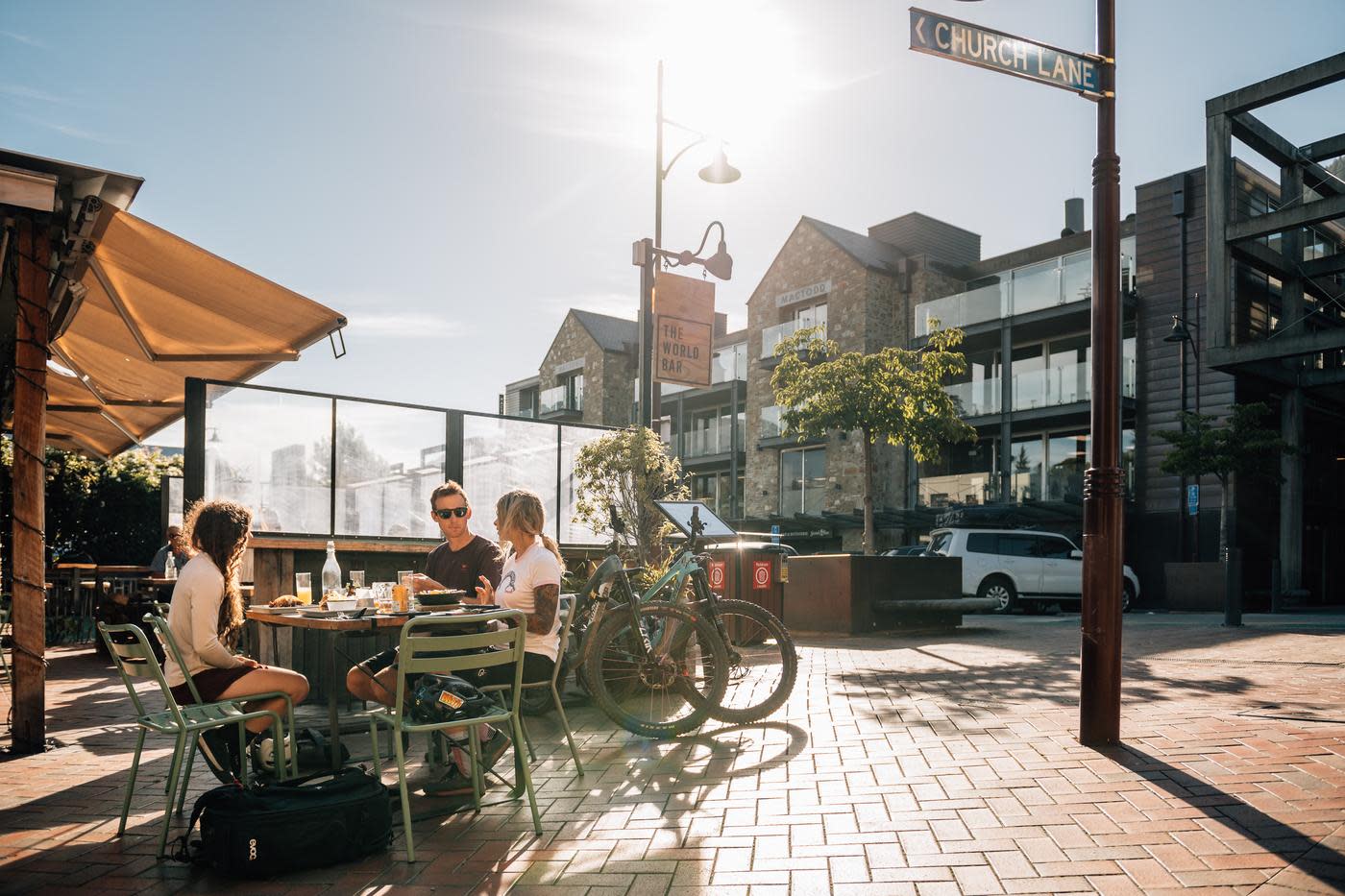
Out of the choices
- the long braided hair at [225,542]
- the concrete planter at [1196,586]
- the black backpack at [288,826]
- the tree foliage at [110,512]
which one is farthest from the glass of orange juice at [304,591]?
the concrete planter at [1196,586]

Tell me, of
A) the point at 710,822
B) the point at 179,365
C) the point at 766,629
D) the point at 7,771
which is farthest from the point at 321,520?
the point at 710,822

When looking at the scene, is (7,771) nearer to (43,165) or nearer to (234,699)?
(234,699)

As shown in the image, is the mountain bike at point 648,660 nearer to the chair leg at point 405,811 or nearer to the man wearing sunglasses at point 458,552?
the man wearing sunglasses at point 458,552

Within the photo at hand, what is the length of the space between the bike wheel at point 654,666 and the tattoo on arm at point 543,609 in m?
0.82

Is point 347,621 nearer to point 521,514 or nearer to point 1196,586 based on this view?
point 521,514

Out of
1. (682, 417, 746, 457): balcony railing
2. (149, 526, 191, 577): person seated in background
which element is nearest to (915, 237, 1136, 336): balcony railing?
(682, 417, 746, 457): balcony railing

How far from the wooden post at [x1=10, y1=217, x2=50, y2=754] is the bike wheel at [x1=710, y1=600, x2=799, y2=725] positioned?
3.86 metres

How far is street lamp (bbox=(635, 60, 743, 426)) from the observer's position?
9.88 metres

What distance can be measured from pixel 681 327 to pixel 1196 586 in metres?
12.5

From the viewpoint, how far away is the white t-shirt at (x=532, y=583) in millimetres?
4816

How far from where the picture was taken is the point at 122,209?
5.59 meters

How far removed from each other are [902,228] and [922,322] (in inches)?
203

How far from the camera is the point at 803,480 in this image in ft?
95.8

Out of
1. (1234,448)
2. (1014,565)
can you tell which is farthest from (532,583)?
(1234,448)
